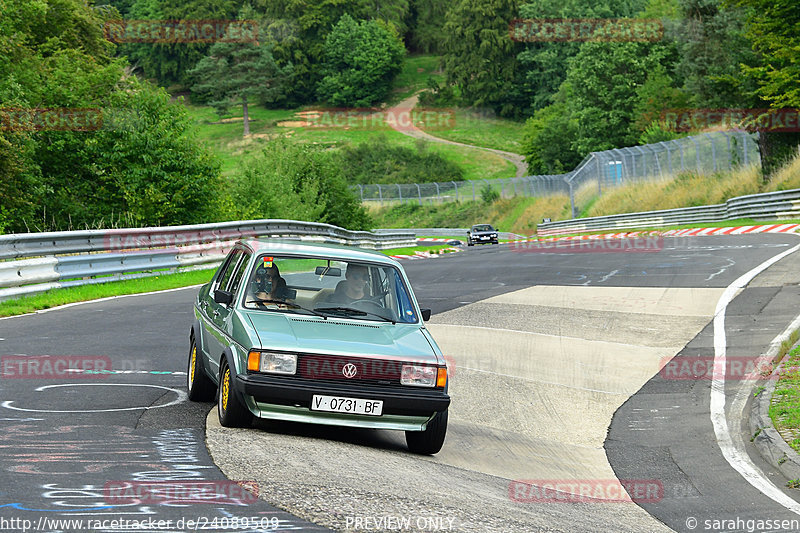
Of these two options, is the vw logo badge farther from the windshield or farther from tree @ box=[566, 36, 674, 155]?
tree @ box=[566, 36, 674, 155]

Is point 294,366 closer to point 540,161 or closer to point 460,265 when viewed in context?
point 460,265

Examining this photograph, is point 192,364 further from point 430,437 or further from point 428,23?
point 428,23

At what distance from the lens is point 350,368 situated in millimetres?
7707

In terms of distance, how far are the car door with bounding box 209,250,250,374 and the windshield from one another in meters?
0.21

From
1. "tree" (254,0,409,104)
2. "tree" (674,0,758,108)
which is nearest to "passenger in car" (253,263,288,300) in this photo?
"tree" (674,0,758,108)

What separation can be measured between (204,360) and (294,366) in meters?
1.84

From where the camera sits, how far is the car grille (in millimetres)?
7652

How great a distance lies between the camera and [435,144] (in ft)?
420

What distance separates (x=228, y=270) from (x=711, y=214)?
122 feet

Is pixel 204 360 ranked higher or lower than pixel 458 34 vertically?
lower

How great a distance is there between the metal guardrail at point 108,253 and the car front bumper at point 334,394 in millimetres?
10104

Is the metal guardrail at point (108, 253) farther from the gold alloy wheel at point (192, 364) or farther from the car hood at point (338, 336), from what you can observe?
the car hood at point (338, 336)

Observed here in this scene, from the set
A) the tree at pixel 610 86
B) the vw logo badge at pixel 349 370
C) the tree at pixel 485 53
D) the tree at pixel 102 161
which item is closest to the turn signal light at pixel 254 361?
the vw logo badge at pixel 349 370

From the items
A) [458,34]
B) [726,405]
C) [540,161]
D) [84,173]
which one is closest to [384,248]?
[84,173]
